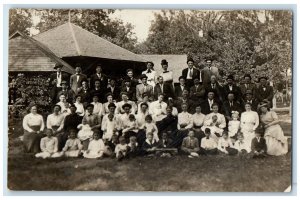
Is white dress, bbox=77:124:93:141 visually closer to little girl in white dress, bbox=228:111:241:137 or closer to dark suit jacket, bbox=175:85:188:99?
dark suit jacket, bbox=175:85:188:99

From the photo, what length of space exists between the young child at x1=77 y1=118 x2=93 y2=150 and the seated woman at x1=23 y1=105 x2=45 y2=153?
61cm

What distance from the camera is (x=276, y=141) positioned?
727cm

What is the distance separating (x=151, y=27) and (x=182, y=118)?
5.19 feet

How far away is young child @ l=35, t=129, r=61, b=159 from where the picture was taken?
7.13 metres

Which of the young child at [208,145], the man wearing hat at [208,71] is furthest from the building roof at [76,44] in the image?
the young child at [208,145]

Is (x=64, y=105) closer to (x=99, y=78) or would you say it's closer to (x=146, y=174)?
(x=99, y=78)

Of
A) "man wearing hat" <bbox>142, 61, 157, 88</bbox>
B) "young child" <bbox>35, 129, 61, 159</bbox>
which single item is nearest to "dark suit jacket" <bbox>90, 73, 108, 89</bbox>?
"man wearing hat" <bbox>142, 61, 157, 88</bbox>

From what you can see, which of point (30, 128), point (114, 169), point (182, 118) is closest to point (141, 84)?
point (182, 118)

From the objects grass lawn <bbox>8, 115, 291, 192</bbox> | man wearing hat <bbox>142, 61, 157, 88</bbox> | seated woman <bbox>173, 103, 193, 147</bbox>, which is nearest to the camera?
grass lawn <bbox>8, 115, 291, 192</bbox>

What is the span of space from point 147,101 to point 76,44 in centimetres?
151

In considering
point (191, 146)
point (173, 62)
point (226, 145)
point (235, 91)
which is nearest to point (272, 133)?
point (226, 145)

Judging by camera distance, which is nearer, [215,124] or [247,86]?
[215,124]

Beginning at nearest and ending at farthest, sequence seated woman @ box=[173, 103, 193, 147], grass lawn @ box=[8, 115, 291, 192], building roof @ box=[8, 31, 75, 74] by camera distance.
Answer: grass lawn @ box=[8, 115, 291, 192], building roof @ box=[8, 31, 75, 74], seated woman @ box=[173, 103, 193, 147]

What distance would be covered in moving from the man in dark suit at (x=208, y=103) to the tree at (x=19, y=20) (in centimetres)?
315
